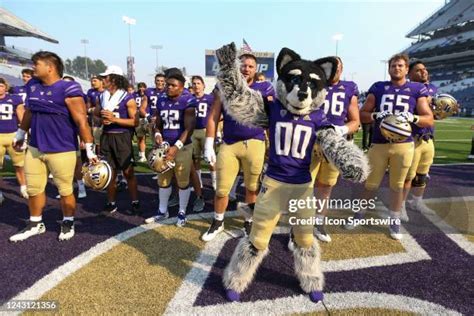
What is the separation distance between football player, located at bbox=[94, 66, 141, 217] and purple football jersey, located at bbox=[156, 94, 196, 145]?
1.79 feet

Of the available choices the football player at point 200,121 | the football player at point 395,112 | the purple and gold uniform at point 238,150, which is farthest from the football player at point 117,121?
the football player at point 395,112

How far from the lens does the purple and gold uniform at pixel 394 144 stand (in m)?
3.91

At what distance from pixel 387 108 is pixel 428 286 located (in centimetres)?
209

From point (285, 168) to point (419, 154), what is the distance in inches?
118

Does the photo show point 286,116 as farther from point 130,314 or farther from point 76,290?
point 76,290

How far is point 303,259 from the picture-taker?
2816mm

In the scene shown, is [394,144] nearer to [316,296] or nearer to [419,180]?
[419,180]

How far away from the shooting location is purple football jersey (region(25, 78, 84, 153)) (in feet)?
12.0

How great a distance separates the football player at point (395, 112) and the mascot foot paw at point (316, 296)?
1789mm

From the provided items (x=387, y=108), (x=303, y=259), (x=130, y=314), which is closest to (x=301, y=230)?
(x=303, y=259)

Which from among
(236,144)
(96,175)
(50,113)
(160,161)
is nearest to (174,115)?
(160,161)

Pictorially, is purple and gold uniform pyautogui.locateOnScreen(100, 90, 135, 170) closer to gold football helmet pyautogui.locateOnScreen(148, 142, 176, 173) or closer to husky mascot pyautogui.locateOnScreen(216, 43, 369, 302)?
gold football helmet pyautogui.locateOnScreen(148, 142, 176, 173)

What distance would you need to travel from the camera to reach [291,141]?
104 inches

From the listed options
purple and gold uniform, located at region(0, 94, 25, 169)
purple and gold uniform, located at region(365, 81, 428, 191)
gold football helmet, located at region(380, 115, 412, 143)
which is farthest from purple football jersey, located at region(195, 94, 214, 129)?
gold football helmet, located at region(380, 115, 412, 143)
